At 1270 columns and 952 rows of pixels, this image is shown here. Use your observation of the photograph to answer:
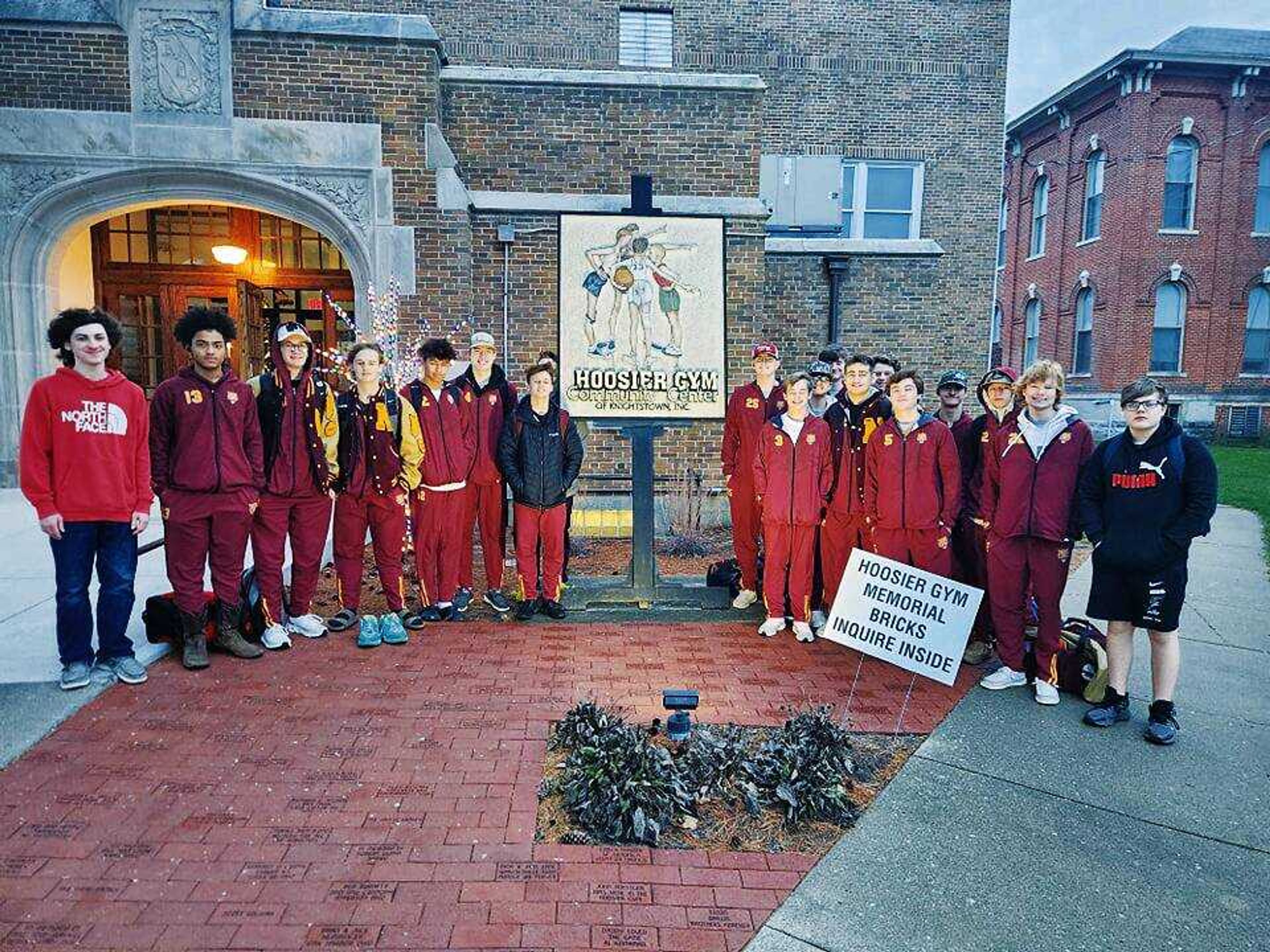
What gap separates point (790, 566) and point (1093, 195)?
25.9 metres

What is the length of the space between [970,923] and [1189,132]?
2946cm

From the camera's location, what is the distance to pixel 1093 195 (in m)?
25.3

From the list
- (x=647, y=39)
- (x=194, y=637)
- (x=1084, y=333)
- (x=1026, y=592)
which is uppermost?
(x=647, y=39)

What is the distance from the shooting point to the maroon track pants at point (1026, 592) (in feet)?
15.1

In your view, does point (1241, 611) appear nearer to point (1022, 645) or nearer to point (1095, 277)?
point (1022, 645)

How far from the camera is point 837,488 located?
580 centimetres

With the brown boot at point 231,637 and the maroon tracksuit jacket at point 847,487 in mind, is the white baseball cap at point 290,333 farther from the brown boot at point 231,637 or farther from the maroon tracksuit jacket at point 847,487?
the maroon tracksuit jacket at point 847,487

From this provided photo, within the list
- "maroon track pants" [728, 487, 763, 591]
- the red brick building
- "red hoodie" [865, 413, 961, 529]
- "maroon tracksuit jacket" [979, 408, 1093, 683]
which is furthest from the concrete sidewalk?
the red brick building

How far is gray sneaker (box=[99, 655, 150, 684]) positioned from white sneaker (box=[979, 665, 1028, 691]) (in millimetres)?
5204

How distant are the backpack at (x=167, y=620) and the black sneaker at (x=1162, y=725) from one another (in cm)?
571

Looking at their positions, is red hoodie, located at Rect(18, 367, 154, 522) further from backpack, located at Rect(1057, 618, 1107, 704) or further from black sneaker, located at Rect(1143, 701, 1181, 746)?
black sneaker, located at Rect(1143, 701, 1181, 746)

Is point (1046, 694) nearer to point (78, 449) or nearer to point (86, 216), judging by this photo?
point (78, 449)

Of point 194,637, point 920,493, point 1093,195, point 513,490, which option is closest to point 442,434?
point 513,490

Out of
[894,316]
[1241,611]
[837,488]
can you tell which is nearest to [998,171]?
[894,316]
